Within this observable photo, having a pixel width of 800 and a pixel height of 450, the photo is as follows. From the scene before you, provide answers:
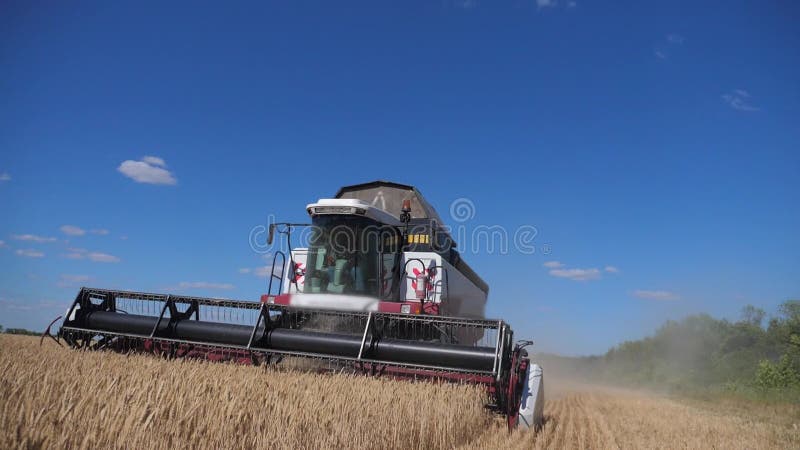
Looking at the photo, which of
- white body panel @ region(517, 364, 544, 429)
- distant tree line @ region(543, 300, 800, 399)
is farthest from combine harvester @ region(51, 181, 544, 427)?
distant tree line @ region(543, 300, 800, 399)

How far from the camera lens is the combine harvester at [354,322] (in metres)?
5.79

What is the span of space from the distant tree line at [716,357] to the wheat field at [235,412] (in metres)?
13.9

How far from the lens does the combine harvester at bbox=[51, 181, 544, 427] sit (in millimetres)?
5793

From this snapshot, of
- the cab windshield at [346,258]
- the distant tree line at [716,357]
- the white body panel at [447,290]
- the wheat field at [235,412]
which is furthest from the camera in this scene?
the distant tree line at [716,357]

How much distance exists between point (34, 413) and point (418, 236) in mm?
7276

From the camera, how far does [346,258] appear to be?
7707mm

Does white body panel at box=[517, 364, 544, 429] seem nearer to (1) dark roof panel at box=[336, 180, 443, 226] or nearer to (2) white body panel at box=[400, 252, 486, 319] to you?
(2) white body panel at box=[400, 252, 486, 319]

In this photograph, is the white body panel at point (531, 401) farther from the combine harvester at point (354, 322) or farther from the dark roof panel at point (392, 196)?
the dark roof panel at point (392, 196)

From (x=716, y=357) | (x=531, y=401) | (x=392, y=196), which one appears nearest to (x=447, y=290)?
(x=531, y=401)

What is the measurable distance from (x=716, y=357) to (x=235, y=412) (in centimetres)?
2683

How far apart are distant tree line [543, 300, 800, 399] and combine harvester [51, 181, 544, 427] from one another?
44.0ft

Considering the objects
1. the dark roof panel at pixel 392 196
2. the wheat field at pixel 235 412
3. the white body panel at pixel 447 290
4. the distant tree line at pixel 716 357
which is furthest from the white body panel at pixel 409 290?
the distant tree line at pixel 716 357

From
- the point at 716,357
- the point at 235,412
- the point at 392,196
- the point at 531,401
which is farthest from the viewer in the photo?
the point at 716,357

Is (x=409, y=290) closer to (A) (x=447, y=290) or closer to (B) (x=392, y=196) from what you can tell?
(A) (x=447, y=290)
